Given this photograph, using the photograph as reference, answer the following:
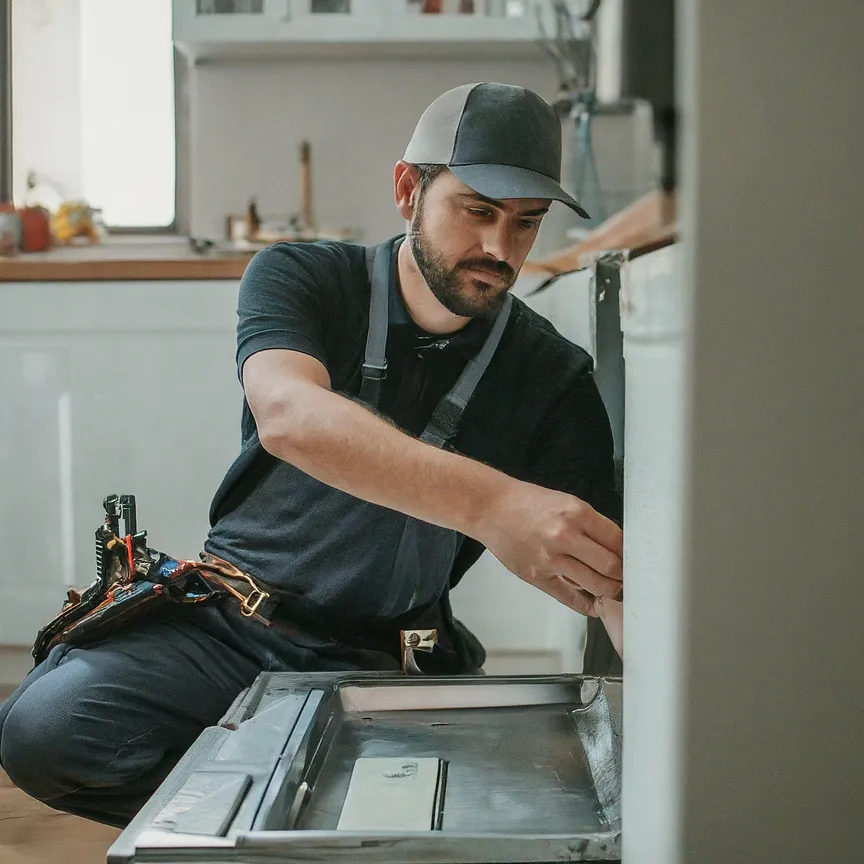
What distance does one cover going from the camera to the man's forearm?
48 centimetres

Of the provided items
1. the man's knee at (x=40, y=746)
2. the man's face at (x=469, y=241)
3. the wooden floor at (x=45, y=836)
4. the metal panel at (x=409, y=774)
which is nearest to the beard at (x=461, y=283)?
the man's face at (x=469, y=241)

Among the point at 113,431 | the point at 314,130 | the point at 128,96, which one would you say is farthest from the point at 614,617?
the point at 314,130

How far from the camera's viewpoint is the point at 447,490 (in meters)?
0.49

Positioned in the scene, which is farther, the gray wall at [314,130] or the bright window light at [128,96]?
the gray wall at [314,130]

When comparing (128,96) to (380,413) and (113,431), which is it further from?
(380,413)

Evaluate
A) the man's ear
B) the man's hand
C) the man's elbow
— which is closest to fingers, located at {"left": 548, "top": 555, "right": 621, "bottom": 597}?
the man's hand

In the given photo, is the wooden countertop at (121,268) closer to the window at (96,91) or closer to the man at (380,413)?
the window at (96,91)

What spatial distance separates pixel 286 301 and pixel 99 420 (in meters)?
0.61

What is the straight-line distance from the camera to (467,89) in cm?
74

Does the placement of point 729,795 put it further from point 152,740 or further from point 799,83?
point 152,740

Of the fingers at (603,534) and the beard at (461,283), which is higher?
the beard at (461,283)

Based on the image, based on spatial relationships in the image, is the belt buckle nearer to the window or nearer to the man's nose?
the man's nose

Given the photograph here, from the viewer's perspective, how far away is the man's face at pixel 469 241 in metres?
0.73

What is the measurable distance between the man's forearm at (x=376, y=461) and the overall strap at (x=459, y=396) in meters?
0.20
